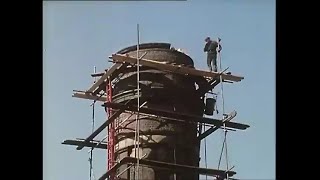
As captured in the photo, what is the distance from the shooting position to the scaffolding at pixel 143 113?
9.38m

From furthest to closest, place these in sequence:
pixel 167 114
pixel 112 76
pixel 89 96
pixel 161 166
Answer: pixel 89 96 → pixel 112 76 → pixel 167 114 → pixel 161 166

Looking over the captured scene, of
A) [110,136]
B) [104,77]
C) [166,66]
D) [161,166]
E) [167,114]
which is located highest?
[166,66]

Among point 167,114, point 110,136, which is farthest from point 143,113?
point 110,136

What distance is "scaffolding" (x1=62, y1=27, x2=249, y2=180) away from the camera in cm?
938

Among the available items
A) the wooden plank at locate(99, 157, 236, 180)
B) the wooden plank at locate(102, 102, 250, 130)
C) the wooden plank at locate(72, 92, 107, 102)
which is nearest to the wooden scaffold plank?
the wooden plank at locate(72, 92, 107, 102)

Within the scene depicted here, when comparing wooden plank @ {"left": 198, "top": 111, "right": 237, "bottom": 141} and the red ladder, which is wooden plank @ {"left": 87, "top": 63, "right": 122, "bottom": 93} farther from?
wooden plank @ {"left": 198, "top": 111, "right": 237, "bottom": 141}

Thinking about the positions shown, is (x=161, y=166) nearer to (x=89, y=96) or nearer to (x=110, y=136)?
(x=110, y=136)

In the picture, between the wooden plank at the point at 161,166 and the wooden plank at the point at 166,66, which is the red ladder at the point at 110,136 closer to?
the wooden plank at the point at 161,166

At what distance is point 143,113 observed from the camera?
31.1ft

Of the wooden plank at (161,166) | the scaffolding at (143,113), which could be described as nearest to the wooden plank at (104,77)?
the scaffolding at (143,113)

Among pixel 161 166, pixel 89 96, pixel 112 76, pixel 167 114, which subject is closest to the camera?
pixel 161 166
